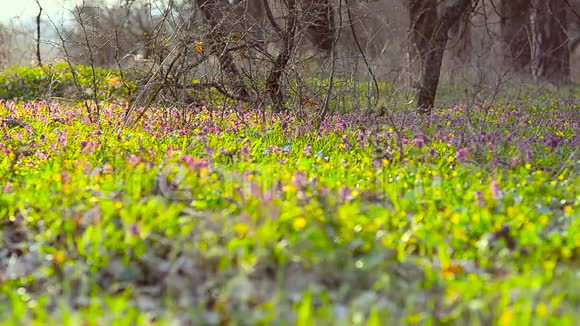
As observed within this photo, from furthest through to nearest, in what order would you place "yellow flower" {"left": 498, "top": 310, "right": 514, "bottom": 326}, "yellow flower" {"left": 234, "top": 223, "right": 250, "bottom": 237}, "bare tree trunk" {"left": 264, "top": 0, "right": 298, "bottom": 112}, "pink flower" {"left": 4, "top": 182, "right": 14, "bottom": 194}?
"bare tree trunk" {"left": 264, "top": 0, "right": 298, "bottom": 112}
"pink flower" {"left": 4, "top": 182, "right": 14, "bottom": 194}
"yellow flower" {"left": 234, "top": 223, "right": 250, "bottom": 237}
"yellow flower" {"left": 498, "top": 310, "right": 514, "bottom": 326}

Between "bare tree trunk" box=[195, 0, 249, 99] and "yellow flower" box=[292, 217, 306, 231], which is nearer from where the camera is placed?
"yellow flower" box=[292, 217, 306, 231]

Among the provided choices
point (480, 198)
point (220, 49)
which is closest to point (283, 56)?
point (220, 49)

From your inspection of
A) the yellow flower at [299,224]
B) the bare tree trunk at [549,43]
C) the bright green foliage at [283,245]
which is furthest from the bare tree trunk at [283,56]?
the bare tree trunk at [549,43]

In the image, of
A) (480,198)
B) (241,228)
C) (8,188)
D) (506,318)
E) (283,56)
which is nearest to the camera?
(506,318)

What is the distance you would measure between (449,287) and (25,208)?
8.90 feet

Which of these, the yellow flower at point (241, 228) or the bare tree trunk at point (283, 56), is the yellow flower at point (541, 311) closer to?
the yellow flower at point (241, 228)

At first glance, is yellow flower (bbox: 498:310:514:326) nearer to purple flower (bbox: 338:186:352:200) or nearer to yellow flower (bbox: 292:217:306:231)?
yellow flower (bbox: 292:217:306:231)

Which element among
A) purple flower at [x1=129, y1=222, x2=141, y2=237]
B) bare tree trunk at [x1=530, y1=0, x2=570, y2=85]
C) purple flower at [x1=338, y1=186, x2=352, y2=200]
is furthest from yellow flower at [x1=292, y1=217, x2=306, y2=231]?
bare tree trunk at [x1=530, y1=0, x2=570, y2=85]

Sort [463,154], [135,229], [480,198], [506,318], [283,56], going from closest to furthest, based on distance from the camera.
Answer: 1. [506,318]
2. [135,229]
3. [480,198]
4. [463,154]
5. [283,56]

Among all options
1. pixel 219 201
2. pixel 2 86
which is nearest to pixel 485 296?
pixel 219 201

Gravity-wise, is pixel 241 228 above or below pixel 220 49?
below

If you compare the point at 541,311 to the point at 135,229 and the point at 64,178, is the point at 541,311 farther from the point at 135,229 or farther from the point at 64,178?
the point at 64,178

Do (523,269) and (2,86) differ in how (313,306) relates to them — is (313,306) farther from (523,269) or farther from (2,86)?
(2,86)

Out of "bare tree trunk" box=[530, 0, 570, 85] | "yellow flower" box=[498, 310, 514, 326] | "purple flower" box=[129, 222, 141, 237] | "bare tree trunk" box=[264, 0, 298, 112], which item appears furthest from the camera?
"bare tree trunk" box=[530, 0, 570, 85]
